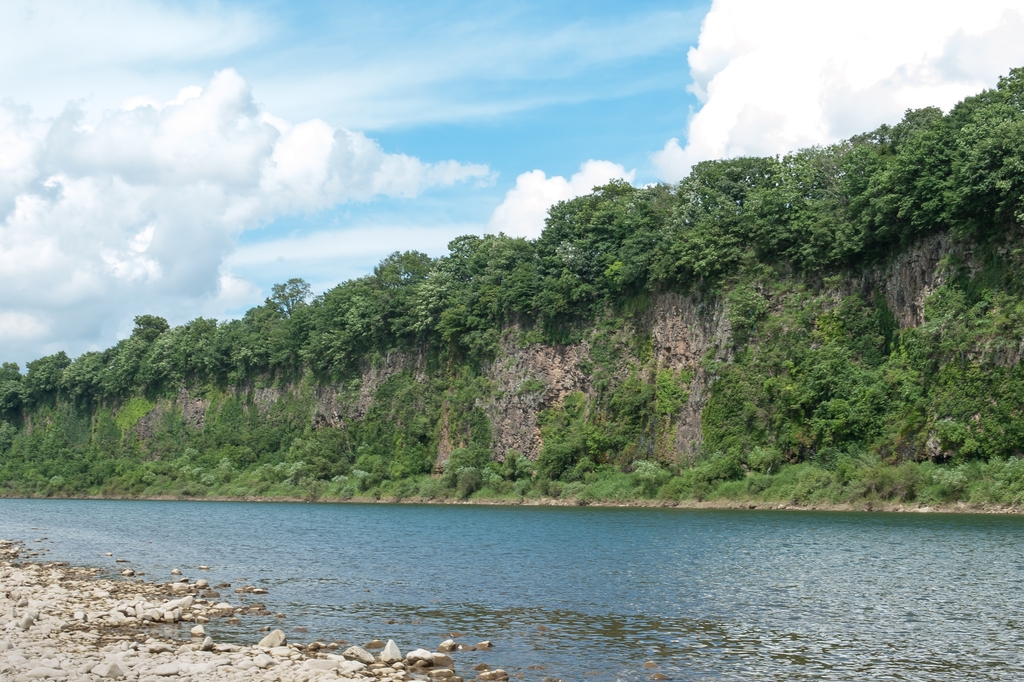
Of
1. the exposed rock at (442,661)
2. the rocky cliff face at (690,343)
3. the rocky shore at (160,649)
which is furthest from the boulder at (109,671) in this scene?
the rocky cliff face at (690,343)

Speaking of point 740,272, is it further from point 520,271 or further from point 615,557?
point 615,557

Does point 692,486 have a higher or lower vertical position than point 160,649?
higher

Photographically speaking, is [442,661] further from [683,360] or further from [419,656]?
[683,360]

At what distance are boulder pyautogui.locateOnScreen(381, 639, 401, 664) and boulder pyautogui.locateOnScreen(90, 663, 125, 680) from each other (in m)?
4.83

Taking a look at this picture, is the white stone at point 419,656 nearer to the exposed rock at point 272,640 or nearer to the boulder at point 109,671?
the exposed rock at point 272,640

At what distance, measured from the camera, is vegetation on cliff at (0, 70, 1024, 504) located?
49844mm

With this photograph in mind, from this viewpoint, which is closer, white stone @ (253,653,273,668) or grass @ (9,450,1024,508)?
white stone @ (253,653,273,668)

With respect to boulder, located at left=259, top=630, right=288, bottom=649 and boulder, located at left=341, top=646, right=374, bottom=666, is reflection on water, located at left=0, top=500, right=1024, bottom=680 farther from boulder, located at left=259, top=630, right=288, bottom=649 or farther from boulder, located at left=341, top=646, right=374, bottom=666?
boulder, located at left=341, top=646, right=374, bottom=666

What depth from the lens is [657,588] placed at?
27.0 m

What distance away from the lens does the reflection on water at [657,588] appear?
18750 mm

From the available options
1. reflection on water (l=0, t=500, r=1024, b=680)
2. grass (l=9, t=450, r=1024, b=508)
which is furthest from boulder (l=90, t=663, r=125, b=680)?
grass (l=9, t=450, r=1024, b=508)

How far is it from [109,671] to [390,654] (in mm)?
5207

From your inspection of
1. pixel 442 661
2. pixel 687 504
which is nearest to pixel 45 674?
pixel 442 661

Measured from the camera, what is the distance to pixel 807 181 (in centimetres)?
6391
